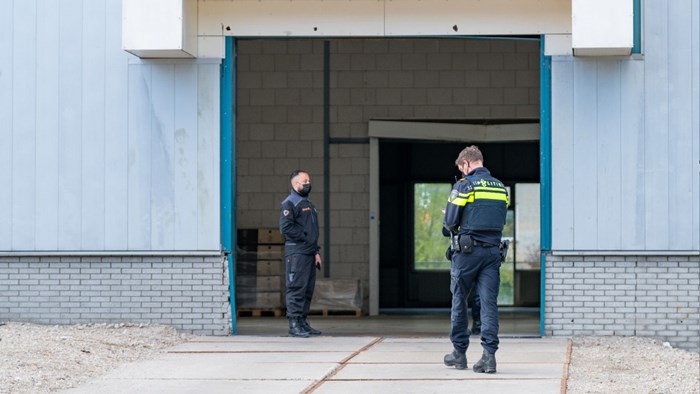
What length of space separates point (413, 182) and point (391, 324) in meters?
4.44

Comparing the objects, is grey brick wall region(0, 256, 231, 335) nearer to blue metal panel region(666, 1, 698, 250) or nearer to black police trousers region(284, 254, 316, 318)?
black police trousers region(284, 254, 316, 318)

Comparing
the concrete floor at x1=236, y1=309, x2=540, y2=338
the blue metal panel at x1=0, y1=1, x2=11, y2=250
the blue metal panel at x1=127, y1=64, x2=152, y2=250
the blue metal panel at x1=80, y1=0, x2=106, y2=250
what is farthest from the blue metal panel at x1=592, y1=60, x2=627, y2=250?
the blue metal panel at x1=0, y1=1, x2=11, y2=250

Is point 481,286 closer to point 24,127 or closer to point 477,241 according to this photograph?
point 477,241

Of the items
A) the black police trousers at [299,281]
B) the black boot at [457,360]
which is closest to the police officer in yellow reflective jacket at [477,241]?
the black boot at [457,360]

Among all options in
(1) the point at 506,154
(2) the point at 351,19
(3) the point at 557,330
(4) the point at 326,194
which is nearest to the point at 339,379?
(3) the point at 557,330

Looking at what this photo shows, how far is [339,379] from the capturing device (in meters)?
10.1

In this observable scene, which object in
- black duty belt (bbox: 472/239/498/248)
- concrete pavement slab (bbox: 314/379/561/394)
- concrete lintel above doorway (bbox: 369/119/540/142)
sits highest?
concrete lintel above doorway (bbox: 369/119/540/142)

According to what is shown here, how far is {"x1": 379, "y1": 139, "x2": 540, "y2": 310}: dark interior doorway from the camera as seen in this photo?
2088 cm

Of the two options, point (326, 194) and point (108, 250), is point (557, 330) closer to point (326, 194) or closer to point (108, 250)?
point (108, 250)

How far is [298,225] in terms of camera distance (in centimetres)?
1373

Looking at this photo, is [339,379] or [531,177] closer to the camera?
[339,379]

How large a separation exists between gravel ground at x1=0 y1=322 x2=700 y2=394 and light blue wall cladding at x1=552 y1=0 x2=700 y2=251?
4.08 feet

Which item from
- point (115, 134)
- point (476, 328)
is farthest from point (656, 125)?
point (115, 134)

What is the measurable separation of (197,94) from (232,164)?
0.90m
